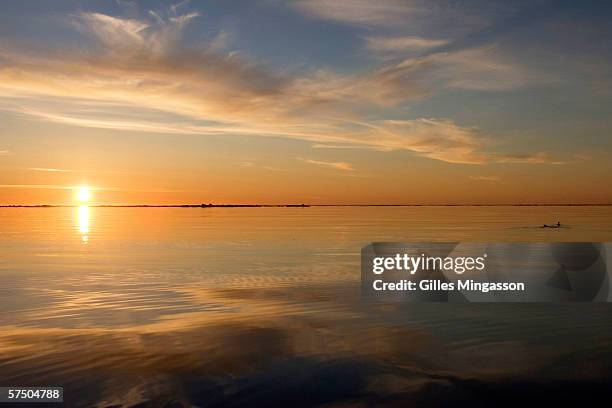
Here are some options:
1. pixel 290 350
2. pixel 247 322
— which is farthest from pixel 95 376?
pixel 247 322

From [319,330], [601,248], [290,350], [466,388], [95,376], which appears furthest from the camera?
[601,248]

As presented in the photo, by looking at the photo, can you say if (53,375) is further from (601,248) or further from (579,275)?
(601,248)

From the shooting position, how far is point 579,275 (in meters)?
32.2

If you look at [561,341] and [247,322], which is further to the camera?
[247,322]

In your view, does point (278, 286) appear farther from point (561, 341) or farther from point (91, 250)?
point (91, 250)

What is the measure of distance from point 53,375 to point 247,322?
7828 millimetres

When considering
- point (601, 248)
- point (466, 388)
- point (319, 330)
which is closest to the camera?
point (466, 388)

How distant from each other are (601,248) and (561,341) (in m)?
37.6

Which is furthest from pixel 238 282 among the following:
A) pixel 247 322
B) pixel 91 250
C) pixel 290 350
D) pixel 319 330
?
pixel 91 250

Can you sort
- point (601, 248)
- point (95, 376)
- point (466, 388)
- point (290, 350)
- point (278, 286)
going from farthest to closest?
point (601, 248)
point (278, 286)
point (290, 350)
point (95, 376)
point (466, 388)

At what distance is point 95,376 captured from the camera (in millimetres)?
13992

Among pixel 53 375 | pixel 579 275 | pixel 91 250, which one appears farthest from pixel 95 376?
pixel 91 250

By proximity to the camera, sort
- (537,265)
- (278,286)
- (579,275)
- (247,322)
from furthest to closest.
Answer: (537,265), (579,275), (278,286), (247,322)

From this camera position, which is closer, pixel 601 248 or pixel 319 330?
pixel 319 330
